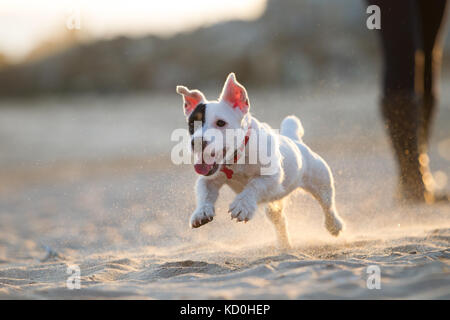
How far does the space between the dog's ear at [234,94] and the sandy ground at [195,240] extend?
3.38 feet

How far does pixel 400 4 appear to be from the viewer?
6145mm

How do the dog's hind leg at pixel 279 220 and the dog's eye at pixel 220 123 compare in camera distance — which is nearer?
the dog's eye at pixel 220 123

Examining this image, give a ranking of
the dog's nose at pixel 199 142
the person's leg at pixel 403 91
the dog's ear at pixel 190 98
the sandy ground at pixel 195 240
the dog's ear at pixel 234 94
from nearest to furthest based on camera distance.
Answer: the sandy ground at pixel 195 240
the dog's nose at pixel 199 142
the dog's ear at pixel 234 94
the dog's ear at pixel 190 98
the person's leg at pixel 403 91

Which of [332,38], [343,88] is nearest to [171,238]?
[343,88]

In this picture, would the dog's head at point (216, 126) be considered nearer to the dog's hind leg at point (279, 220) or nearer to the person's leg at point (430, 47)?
the dog's hind leg at point (279, 220)

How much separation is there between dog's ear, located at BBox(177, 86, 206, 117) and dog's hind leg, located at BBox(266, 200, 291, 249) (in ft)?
4.33

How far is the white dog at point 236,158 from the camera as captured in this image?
351 centimetres

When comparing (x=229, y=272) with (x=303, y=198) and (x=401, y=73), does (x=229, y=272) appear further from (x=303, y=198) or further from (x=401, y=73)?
(x=401, y=73)

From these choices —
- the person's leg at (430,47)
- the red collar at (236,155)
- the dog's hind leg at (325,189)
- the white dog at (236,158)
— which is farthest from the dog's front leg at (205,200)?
the person's leg at (430,47)

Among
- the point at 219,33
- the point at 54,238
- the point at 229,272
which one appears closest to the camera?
the point at 229,272

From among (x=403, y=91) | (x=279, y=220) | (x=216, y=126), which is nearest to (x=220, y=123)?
(x=216, y=126)

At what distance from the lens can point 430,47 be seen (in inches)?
296

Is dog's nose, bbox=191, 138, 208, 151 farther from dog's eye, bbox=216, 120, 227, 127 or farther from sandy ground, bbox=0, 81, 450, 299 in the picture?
sandy ground, bbox=0, 81, 450, 299

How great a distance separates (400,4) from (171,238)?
3.52 meters
